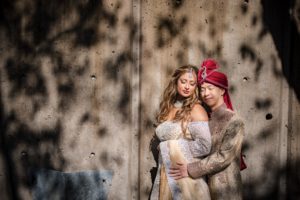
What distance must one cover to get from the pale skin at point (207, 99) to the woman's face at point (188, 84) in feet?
0.24

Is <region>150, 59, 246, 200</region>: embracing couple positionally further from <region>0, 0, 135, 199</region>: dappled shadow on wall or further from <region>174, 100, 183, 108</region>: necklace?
<region>0, 0, 135, 199</region>: dappled shadow on wall

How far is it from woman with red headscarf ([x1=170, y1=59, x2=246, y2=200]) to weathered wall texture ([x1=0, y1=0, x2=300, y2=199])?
1.15 feet

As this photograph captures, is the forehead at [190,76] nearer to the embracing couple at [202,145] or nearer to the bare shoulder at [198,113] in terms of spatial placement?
the embracing couple at [202,145]

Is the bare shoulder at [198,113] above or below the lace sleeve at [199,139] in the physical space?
above

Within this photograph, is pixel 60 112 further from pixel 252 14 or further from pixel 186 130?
pixel 252 14

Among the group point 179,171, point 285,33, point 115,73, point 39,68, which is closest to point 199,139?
point 179,171

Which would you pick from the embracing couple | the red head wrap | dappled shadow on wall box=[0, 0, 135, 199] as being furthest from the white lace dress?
dappled shadow on wall box=[0, 0, 135, 199]

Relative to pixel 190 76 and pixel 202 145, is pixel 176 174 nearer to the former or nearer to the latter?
pixel 202 145

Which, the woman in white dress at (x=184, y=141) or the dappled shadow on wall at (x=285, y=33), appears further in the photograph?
the dappled shadow on wall at (x=285, y=33)

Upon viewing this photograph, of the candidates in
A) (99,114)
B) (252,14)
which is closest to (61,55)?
(99,114)

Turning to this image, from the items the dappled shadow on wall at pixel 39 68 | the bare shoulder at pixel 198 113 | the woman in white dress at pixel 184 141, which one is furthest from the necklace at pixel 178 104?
the dappled shadow on wall at pixel 39 68

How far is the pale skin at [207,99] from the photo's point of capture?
3445 mm

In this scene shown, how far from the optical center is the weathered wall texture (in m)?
3.71

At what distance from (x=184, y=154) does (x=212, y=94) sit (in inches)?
18.0
